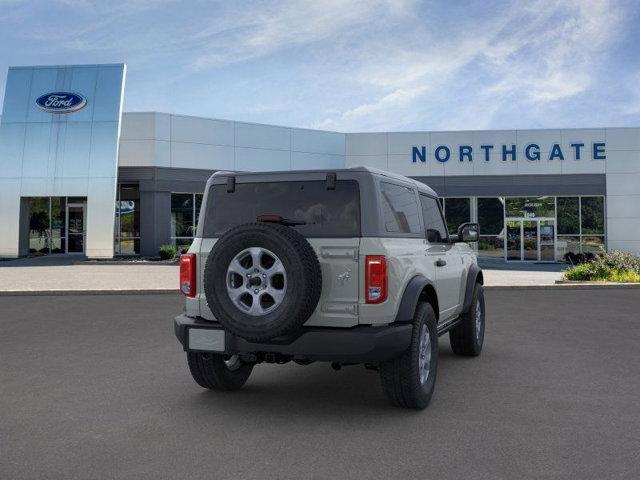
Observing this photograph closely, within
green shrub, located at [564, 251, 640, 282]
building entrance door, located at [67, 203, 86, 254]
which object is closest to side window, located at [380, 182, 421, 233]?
green shrub, located at [564, 251, 640, 282]

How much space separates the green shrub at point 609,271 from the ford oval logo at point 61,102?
22494 millimetres

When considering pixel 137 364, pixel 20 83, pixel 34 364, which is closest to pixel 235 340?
pixel 137 364

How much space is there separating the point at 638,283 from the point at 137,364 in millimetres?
14045

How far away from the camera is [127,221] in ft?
105

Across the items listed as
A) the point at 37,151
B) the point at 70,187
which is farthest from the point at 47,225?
the point at 37,151

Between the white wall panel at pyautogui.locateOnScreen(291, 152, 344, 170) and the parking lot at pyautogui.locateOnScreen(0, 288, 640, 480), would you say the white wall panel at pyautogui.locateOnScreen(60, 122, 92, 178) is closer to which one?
the white wall panel at pyautogui.locateOnScreen(291, 152, 344, 170)

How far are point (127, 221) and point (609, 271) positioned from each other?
2279 cm

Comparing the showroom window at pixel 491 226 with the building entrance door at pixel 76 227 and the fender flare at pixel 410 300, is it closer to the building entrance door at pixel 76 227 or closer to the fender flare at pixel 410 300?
the building entrance door at pixel 76 227

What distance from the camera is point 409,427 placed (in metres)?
4.69

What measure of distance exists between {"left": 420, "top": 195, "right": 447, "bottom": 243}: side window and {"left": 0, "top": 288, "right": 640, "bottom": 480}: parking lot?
1427 millimetres

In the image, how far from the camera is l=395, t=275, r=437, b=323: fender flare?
489 cm

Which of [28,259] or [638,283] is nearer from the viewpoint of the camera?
[638,283]

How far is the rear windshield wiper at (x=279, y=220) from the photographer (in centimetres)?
481

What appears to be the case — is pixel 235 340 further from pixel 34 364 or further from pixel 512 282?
pixel 512 282
